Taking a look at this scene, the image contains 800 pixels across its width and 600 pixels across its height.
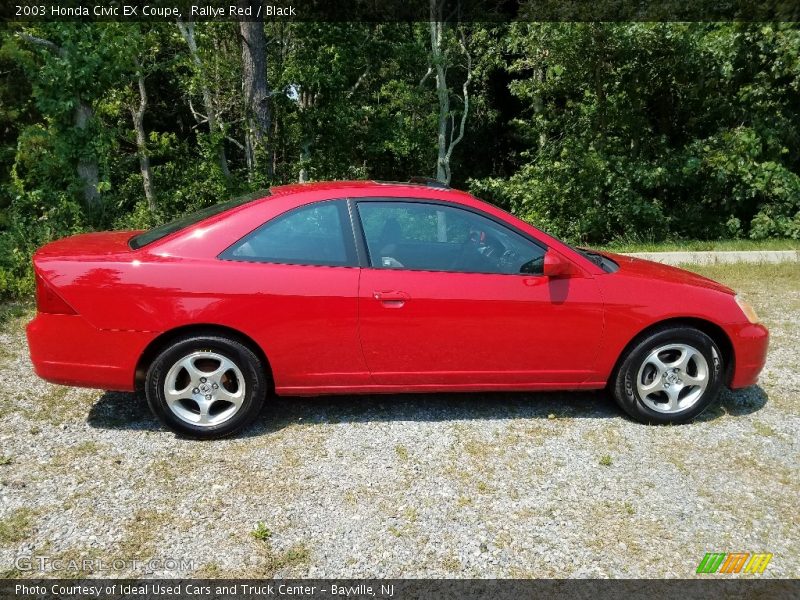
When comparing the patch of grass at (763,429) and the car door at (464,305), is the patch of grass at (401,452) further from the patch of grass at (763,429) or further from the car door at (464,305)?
the patch of grass at (763,429)

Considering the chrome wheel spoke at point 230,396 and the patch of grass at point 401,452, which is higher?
the chrome wheel spoke at point 230,396

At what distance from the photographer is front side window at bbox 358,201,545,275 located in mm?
3936

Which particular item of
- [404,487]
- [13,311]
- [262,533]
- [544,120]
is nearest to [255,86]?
[13,311]

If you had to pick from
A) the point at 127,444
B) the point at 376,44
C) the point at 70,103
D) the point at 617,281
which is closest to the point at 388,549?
the point at 127,444

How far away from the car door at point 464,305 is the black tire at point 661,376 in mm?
260

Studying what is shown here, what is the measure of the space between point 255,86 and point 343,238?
691 centimetres

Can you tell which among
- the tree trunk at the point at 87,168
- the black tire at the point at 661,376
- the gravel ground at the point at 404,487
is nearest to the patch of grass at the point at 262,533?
the gravel ground at the point at 404,487

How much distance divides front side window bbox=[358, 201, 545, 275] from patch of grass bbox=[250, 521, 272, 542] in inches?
67.8

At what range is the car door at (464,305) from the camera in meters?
3.82

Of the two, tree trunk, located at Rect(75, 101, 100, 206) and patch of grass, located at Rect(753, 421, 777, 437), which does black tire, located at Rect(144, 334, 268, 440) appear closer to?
patch of grass, located at Rect(753, 421, 777, 437)

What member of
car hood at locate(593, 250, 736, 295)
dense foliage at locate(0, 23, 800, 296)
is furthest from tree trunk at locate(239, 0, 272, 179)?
car hood at locate(593, 250, 736, 295)

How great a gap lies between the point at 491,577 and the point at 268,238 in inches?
90.8

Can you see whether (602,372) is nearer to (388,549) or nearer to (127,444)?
(388,549)

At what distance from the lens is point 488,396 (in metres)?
4.62
